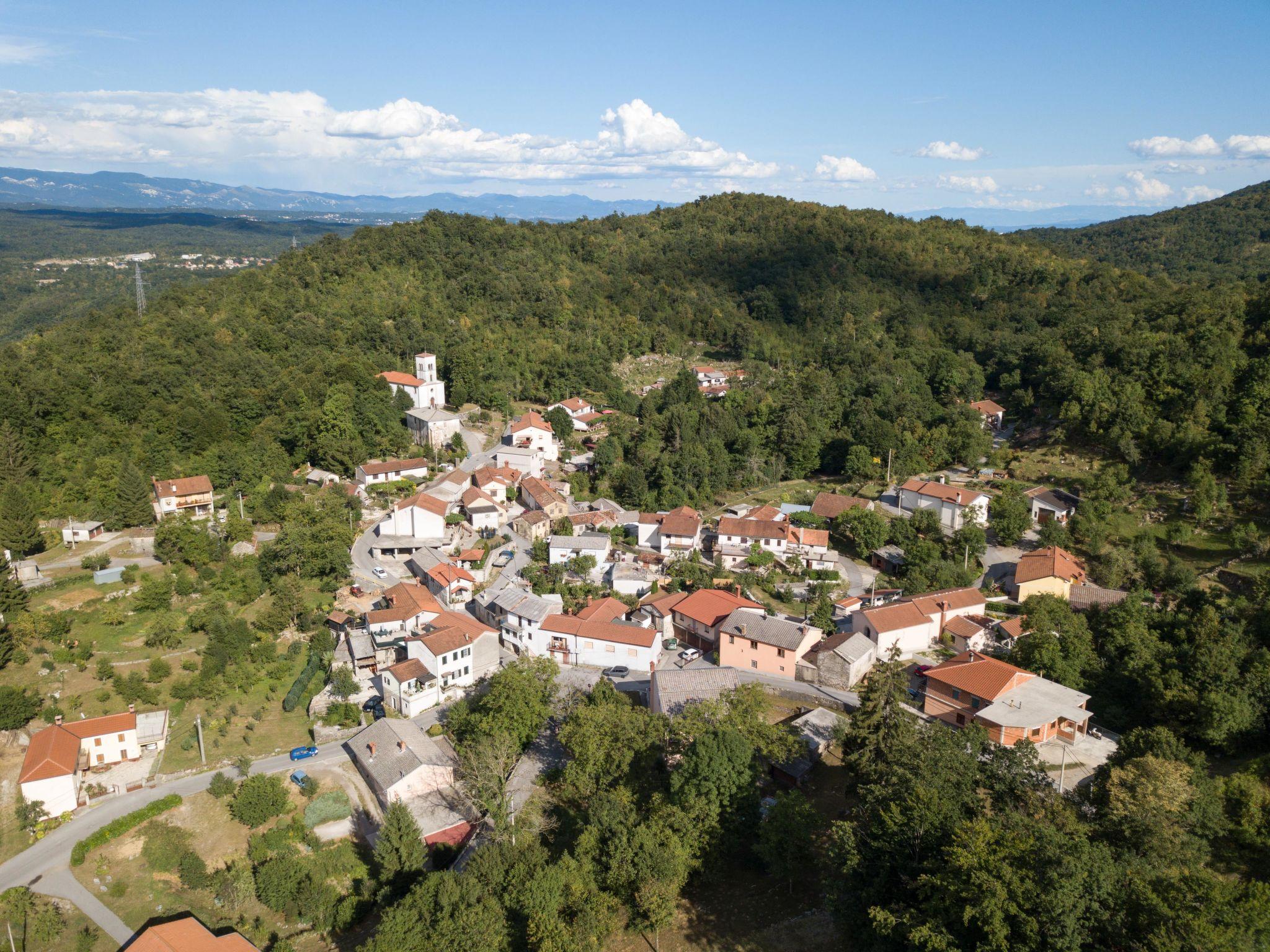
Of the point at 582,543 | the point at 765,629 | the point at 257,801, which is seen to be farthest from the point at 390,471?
the point at 765,629

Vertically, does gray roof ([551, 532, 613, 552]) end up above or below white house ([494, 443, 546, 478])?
below

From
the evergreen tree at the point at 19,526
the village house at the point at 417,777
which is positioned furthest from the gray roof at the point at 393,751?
the evergreen tree at the point at 19,526

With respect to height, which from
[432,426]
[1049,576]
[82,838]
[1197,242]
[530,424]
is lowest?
[82,838]

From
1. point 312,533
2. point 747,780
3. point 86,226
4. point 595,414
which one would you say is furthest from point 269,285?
point 86,226

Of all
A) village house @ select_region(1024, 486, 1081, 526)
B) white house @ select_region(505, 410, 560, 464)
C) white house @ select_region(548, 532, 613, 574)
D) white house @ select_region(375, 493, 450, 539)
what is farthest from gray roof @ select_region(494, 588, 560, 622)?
village house @ select_region(1024, 486, 1081, 526)

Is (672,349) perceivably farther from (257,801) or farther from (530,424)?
(257,801)

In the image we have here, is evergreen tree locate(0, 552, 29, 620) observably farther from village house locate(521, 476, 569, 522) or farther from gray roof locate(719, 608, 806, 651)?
gray roof locate(719, 608, 806, 651)
